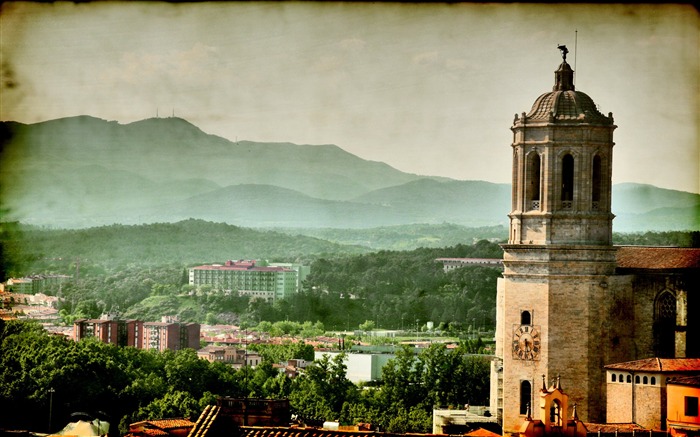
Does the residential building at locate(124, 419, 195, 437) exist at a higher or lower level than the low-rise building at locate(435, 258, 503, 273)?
lower

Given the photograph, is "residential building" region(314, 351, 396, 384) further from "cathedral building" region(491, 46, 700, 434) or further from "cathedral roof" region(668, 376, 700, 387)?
Answer: "cathedral roof" region(668, 376, 700, 387)

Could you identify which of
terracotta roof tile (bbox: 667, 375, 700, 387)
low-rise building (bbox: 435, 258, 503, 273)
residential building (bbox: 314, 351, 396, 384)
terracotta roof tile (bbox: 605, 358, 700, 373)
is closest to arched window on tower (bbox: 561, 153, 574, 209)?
terracotta roof tile (bbox: 605, 358, 700, 373)

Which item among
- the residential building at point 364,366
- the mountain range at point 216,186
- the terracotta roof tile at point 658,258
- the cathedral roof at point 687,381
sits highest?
the mountain range at point 216,186

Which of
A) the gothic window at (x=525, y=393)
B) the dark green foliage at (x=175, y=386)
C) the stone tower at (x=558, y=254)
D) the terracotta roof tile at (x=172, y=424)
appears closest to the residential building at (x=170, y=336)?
the dark green foliage at (x=175, y=386)

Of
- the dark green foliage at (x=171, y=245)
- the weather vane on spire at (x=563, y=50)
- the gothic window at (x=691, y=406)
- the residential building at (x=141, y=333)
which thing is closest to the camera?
the gothic window at (x=691, y=406)

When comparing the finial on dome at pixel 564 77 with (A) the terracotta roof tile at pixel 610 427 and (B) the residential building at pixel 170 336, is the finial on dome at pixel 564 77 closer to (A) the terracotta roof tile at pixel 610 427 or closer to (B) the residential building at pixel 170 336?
(A) the terracotta roof tile at pixel 610 427

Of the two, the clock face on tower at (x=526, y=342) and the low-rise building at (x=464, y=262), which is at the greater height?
the low-rise building at (x=464, y=262)
